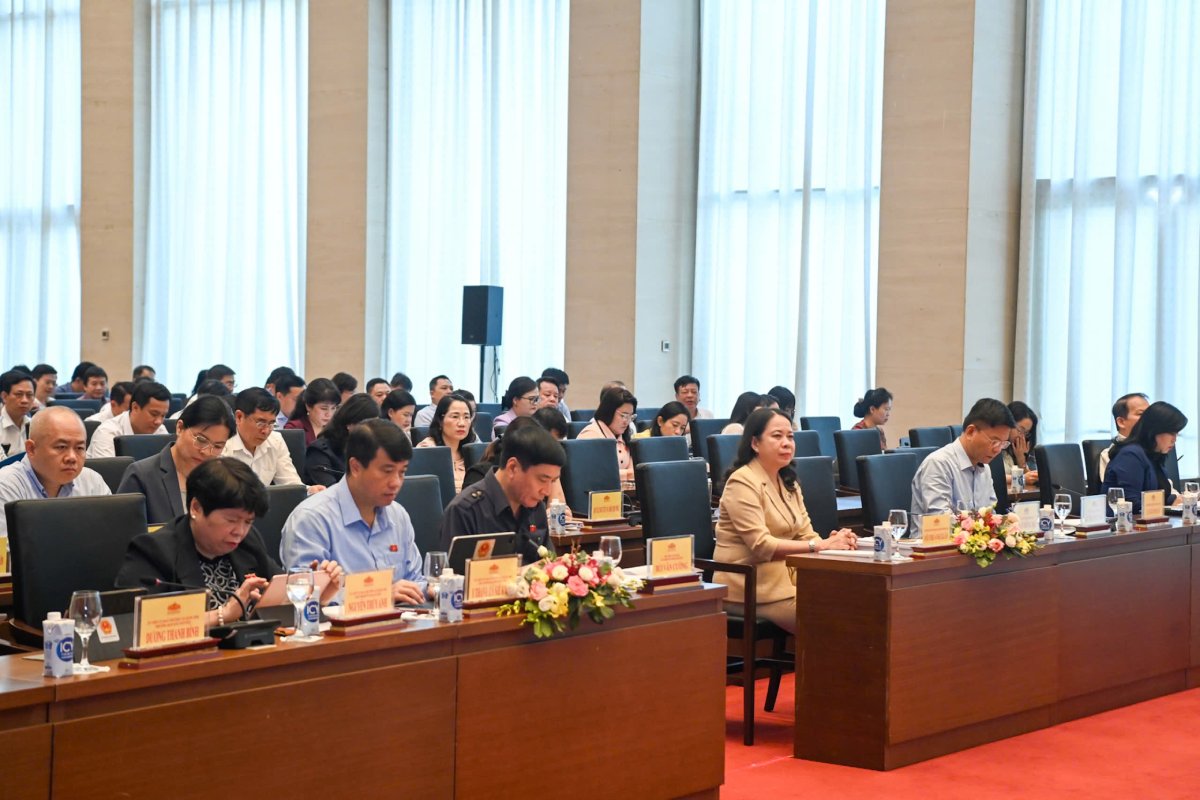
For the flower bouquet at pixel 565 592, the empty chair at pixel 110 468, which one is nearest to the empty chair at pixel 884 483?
the flower bouquet at pixel 565 592

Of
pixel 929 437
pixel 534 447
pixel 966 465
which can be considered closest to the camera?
pixel 534 447

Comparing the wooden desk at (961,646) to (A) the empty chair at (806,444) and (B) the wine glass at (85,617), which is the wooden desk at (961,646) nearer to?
(A) the empty chair at (806,444)

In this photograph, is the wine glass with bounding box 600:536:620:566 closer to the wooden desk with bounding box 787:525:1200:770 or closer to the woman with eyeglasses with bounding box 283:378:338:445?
the wooden desk with bounding box 787:525:1200:770

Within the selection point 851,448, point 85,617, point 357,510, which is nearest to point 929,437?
point 851,448

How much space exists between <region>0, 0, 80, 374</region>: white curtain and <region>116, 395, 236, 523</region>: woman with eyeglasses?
1172 centimetres

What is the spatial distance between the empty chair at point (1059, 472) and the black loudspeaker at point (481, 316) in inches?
224

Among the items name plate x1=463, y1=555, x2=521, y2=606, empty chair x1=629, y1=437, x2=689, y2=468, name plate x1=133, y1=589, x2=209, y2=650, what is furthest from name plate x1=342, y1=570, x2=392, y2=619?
empty chair x1=629, y1=437, x2=689, y2=468

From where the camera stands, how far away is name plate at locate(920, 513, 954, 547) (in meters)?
4.61

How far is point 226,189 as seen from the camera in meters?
14.6

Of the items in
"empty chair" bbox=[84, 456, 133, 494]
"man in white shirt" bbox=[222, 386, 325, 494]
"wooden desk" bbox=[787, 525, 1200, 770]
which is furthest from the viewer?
"man in white shirt" bbox=[222, 386, 325, 494]

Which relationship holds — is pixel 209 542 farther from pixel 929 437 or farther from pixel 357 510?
pixel 929 437

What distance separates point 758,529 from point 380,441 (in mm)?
1767

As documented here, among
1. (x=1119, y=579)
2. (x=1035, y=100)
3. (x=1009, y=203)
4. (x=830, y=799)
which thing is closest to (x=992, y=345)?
(x=1009, y=203)

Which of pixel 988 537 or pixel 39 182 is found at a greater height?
pixel 39 182
